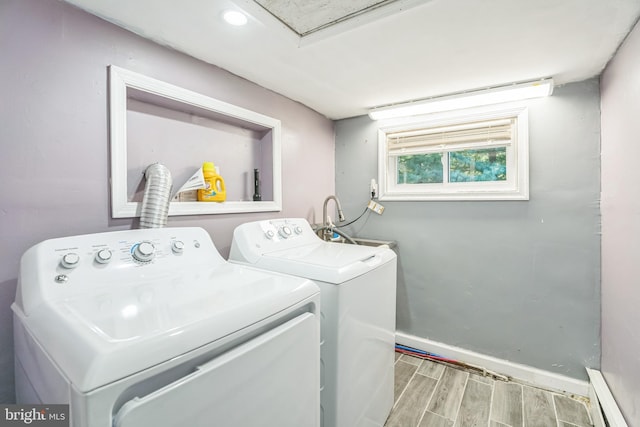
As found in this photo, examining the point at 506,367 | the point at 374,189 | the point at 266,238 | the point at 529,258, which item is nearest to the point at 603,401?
the point at 506,367

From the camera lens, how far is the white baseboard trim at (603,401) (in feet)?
4.44

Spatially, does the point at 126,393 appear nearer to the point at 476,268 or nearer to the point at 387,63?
the point at 387,63

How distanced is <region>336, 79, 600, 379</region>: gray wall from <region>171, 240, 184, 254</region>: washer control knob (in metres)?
→ 1.70

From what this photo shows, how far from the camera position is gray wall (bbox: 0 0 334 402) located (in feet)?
3.23

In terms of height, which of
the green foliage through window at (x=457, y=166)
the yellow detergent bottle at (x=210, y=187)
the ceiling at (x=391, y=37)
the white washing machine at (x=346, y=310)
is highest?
the ceiling at (x=391, y=37)

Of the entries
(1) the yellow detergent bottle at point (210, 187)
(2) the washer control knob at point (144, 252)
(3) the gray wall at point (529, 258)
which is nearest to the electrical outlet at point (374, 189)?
(3) the gray wall at point (529, 258)

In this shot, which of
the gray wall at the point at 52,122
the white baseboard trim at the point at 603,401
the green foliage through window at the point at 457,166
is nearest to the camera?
the gray wall at the point at 52,122

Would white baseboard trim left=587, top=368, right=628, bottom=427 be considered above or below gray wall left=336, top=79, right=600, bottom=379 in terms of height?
below

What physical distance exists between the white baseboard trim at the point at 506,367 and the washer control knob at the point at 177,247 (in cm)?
193

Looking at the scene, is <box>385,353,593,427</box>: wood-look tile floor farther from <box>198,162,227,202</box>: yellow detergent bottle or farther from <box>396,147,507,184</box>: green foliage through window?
<box>198,162,227,202</box>: yellow detergent bottle

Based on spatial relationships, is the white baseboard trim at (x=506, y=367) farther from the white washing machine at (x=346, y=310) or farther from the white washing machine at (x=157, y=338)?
the white washing machine at (x=157, y=338)

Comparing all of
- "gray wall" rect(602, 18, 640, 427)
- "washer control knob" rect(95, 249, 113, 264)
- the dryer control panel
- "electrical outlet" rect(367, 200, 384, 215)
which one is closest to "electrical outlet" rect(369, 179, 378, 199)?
"electrical outlet" rect(367, 200, 384, 215)

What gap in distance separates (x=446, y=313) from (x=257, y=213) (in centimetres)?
163

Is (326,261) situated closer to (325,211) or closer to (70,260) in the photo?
(70,260)
